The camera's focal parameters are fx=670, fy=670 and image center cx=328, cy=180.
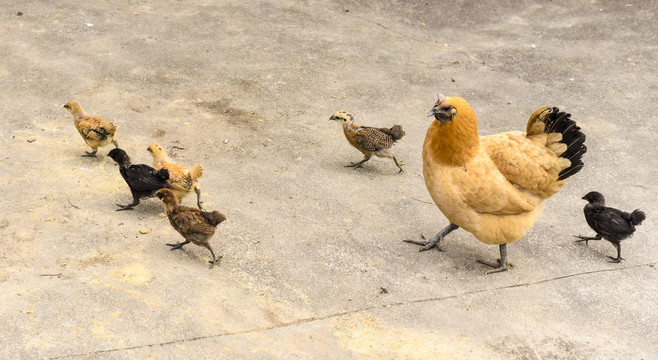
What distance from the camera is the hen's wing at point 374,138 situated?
7.50m

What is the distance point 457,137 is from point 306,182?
7.01 ft

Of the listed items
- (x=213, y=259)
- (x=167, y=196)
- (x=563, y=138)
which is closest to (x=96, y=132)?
(x=167, y=196)

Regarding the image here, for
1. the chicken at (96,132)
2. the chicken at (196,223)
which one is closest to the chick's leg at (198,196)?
the chicken at (196,223)

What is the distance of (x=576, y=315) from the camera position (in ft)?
18.6

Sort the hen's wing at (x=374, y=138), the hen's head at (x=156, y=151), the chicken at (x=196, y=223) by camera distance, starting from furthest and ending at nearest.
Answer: the hen's wing at (x=374, y=138), the hen's head at (x=156, y=151), the chicken at (x=196, y=223)

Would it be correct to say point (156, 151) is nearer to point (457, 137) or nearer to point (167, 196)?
point (167, 196)

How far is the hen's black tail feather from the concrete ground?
1.08m

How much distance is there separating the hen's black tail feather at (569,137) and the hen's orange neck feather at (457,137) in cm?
67

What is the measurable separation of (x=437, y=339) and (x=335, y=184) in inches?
100

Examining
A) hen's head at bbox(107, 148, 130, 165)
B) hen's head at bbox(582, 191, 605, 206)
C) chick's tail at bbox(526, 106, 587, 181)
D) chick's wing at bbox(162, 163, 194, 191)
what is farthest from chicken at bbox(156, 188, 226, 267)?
hen's head at bbox(582, 191, 605, 206)

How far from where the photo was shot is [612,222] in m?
6.22

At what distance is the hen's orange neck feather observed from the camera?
5.68 metres

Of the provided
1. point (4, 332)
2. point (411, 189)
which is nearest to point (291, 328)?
point (4, 332)

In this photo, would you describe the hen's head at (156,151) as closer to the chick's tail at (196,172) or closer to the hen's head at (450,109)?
the chick's tail at (196,172)
